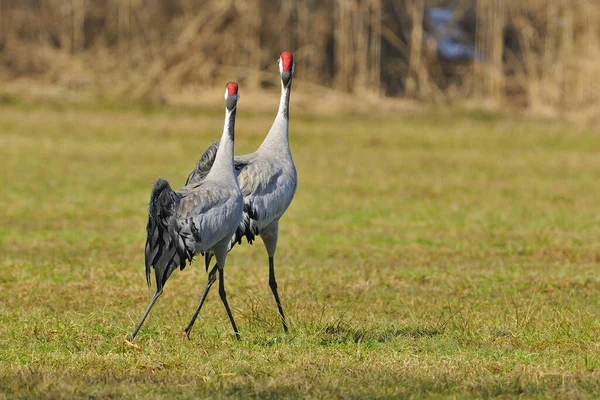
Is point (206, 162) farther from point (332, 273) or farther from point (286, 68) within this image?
point (332, 273)

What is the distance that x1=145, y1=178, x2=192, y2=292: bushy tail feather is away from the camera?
20.6ft

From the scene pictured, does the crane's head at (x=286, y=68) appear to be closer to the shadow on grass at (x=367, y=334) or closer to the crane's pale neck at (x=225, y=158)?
the crane's pale neck at (x=225, y=158)

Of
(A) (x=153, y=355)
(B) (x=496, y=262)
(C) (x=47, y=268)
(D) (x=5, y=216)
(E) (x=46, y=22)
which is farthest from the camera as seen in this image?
(E) (x=46, y=22)

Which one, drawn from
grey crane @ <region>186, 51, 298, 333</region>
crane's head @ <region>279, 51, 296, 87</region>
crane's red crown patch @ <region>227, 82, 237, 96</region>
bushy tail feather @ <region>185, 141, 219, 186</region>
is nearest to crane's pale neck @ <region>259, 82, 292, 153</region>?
grey crane @ <region>186, 51, 298, 333</region>

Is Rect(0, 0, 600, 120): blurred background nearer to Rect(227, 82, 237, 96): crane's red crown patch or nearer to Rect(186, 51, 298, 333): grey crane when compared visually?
Rect(186, 51, 298, 333): grey crane

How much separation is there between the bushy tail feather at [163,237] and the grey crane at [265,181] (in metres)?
0.83

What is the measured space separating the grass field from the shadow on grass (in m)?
0.02

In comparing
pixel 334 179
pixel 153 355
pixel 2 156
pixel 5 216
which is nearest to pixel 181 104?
pixel 2 156

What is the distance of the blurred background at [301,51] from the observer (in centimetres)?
2353

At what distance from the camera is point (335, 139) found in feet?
69.8

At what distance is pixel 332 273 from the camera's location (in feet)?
32.1

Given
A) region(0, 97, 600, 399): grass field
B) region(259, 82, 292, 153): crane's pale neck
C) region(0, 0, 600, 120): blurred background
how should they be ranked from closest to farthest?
region(0, 97, 600, 399): grass field → region(259, 82, 292, 153): crane's pale neck → region(0, 0, 600, 120): blurred background

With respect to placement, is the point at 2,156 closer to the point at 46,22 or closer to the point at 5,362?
the point at 46,22

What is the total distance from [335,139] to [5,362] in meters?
15.5
